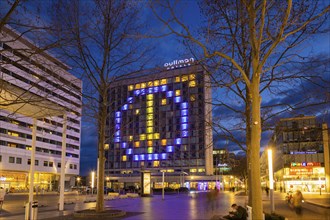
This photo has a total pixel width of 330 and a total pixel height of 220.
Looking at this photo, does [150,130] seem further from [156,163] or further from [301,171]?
[301,171]

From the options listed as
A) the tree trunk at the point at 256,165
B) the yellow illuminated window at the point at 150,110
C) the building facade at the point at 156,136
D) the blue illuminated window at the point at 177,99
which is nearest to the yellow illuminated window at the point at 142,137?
the building facade at the point at 156,136

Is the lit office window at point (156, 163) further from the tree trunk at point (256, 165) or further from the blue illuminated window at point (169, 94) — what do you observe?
the tree trunk at point (256, 165)

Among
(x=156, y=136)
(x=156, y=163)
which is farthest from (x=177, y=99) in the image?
(x=156, y=163)

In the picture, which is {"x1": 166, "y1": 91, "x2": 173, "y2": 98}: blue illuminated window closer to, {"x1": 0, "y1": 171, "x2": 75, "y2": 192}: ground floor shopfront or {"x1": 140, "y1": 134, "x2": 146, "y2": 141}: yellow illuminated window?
{"x1": 140, "y1": 134, "x2": 146, "y2": 141}: yellow illuminated window

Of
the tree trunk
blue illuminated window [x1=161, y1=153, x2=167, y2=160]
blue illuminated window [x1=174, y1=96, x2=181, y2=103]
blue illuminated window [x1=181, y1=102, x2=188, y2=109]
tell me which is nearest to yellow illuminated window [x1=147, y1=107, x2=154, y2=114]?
blue illuminated window [x1=174, y1=96, x2=181, y2=103]

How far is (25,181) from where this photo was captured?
3691 inches

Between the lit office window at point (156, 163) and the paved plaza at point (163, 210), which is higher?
the lit office window at point (156, 163)

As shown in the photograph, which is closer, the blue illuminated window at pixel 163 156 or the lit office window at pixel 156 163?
the blue illuminated window at pixel 163 156

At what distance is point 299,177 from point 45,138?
65421 millimetres

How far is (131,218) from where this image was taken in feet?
60.8

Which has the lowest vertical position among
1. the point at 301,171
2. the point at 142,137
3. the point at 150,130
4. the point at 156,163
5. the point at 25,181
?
the point at 25,181

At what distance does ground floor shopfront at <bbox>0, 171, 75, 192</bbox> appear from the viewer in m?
85.5

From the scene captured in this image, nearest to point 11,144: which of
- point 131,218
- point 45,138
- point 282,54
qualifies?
point 45,138

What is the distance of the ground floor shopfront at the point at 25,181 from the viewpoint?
85.5 metres
